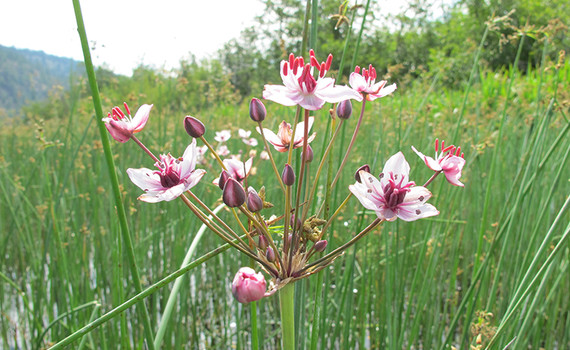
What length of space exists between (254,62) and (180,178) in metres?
13.7

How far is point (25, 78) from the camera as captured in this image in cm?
577

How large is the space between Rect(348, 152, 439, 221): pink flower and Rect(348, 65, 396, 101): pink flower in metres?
0.13

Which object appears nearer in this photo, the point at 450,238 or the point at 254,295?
the point at 254,295

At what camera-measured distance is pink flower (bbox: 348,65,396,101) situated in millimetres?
678

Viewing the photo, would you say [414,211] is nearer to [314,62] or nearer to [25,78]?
[314,62]

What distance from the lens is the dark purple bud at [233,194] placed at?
1.86 feet

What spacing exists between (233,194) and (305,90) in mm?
173

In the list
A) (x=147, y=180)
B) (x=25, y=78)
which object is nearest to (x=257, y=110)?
(x=147, y=180)

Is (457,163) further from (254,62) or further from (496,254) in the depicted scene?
(254,62)

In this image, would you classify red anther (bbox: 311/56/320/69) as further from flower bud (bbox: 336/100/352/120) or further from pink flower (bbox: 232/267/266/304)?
pink flower (bbox: 232/267/266/304)

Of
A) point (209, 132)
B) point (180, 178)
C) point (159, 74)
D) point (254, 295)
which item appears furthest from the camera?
point (159, 74)

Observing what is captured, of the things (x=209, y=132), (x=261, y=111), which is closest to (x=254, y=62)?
(x=209, y=132)

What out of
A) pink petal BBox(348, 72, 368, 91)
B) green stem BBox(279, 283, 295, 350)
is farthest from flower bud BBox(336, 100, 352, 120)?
green stem BBox(279, 283, 295, 350)

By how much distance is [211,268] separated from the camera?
243 cm
